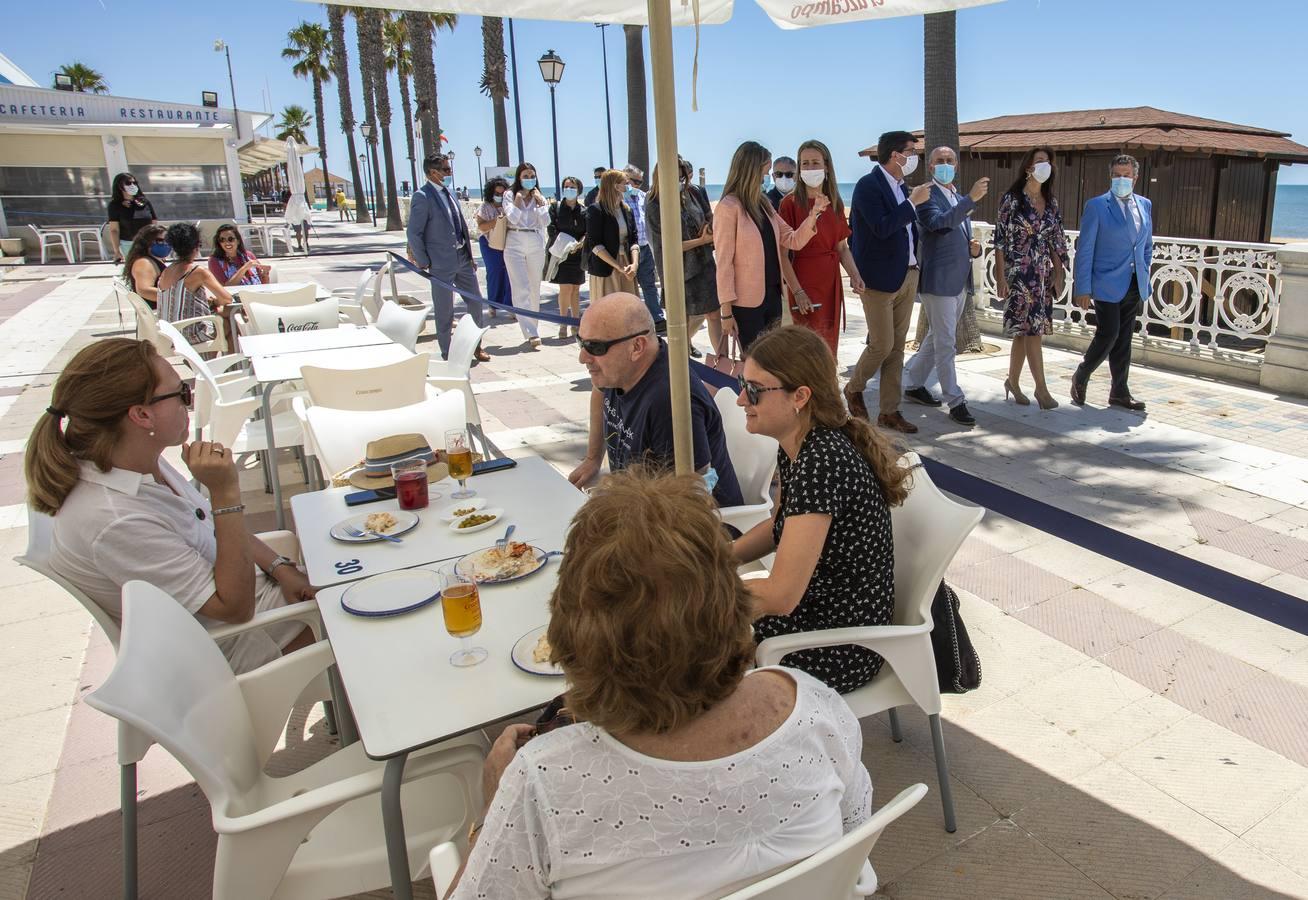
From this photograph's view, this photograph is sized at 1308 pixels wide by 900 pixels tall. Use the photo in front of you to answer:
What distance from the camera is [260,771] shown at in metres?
2.03

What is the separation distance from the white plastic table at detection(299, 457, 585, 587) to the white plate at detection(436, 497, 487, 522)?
20 millimetres

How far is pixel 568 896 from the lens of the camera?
48.3 inches

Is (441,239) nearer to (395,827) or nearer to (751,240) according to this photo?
(751,240)

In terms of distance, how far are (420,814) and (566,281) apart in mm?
8186

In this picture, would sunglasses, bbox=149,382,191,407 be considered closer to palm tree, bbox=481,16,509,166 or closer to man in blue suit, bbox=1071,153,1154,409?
man in blue suit, bbox=1071,153,1154,409

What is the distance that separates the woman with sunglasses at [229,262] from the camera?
7.55 metres

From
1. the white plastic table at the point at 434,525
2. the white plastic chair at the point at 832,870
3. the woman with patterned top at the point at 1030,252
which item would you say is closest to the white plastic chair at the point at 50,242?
the woman with patterned top at the point at 1030,252

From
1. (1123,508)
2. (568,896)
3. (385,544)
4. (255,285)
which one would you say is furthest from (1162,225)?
(568,896)

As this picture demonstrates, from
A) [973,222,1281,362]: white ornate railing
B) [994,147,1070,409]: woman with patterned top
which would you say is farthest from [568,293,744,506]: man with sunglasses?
[973,222,1281,362]: white ornate railing

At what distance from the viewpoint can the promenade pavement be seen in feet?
7.39

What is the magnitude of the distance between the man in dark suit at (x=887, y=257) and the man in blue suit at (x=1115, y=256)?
46.0 inches

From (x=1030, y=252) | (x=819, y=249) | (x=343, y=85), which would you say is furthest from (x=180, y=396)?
(x=343, y=85)

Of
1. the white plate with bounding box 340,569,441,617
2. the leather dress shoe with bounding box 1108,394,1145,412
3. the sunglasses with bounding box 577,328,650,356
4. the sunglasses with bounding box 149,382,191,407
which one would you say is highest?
the sunglasses with bounding box 577,328,650,356

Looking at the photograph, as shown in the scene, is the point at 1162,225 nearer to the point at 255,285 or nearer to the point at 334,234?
the point at 255,285
